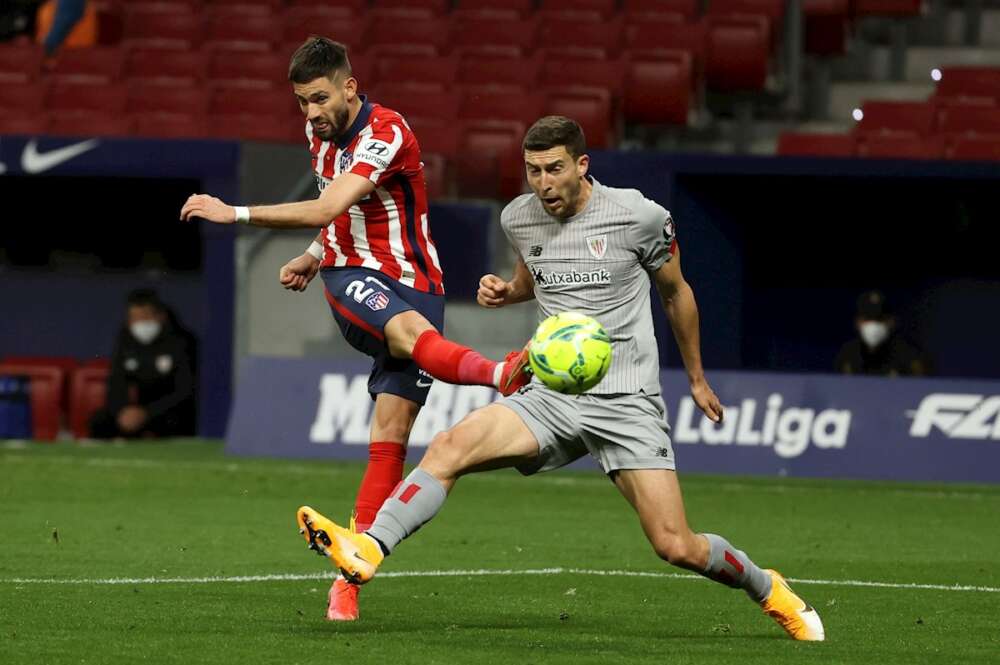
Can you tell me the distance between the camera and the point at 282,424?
16.4m

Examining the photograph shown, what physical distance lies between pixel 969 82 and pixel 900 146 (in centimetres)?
149

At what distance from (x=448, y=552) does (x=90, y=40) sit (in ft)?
41.3

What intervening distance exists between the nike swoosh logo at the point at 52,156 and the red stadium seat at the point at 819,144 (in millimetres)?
6059


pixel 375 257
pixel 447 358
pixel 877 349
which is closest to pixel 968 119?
pixel 877 349

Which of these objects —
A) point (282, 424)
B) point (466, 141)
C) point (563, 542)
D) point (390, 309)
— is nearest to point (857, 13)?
point (466, 141)

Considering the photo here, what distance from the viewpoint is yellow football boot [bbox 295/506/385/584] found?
22.4 feet

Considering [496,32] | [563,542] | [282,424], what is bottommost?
[282,424]

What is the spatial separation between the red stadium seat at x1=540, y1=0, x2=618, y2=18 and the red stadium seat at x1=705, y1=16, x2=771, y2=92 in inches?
45.0

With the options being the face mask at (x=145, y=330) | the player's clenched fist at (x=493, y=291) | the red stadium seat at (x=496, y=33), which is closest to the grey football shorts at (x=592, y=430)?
the player's clenched fist at (x=493, y=291)

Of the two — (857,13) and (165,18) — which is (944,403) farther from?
(165,18)

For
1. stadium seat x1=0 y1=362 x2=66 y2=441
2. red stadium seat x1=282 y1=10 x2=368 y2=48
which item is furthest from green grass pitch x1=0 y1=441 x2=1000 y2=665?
red stadium seat x1=282 y1=10 x2=368 y2=48

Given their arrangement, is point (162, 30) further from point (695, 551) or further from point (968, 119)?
point (695, 551)

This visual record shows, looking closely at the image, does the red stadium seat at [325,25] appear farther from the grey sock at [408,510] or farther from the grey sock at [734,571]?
the grey sock at [408,510]

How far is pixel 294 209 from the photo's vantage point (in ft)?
24.3
